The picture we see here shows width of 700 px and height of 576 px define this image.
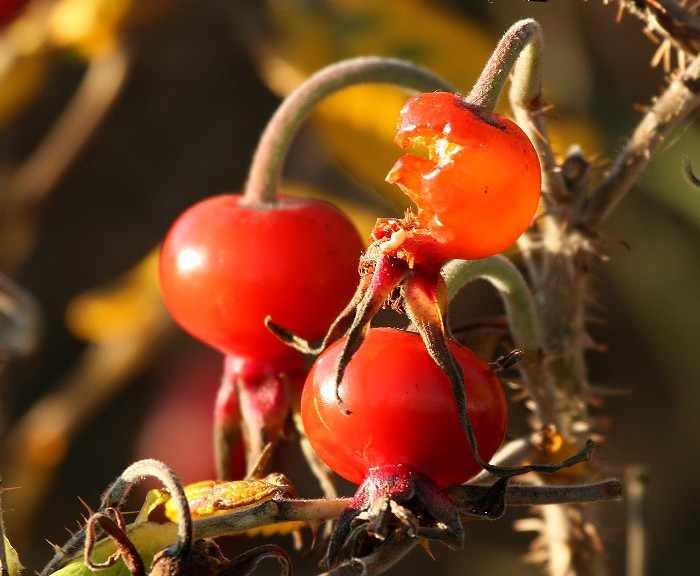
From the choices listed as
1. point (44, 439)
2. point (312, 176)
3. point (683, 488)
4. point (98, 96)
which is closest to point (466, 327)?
point (44, 439)

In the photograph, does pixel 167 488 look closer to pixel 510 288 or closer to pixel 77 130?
pixel 510 288

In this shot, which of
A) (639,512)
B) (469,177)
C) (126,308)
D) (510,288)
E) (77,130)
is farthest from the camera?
(77,130)

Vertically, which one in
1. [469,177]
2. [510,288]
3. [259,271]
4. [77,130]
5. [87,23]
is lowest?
[77,130]

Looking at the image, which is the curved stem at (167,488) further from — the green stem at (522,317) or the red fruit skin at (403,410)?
Result: the green stem at (522,317)

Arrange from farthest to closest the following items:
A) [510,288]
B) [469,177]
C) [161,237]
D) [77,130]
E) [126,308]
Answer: [161,237]
[77,130]
[126,308]
[510,288]
[469,177]

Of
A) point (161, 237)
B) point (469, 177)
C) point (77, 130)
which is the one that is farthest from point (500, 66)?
point (161, 237)

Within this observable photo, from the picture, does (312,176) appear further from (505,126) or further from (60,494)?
(505,126)

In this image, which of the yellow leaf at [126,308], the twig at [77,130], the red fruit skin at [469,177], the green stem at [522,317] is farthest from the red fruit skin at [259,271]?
the twig at [77,130]

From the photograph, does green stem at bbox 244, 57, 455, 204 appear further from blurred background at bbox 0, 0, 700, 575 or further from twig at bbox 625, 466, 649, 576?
blurred background at bbox 0, 0, 700, 575
